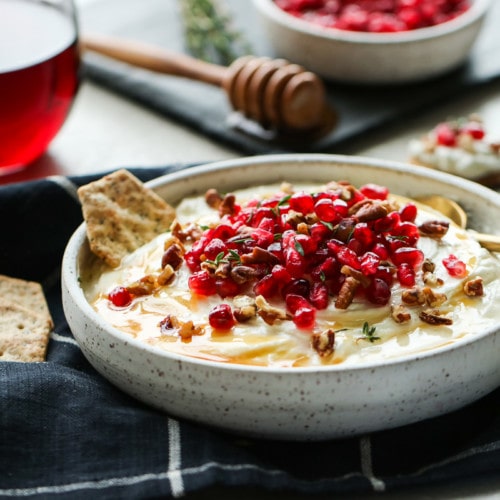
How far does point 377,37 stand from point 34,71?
1.94m

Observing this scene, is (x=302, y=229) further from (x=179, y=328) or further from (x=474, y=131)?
(x=474, y=131)

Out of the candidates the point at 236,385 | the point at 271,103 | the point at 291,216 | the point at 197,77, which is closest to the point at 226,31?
the point at 197,77

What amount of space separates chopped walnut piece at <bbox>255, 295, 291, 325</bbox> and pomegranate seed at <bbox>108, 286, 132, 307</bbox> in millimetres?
443

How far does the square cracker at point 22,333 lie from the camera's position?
2.88 meters

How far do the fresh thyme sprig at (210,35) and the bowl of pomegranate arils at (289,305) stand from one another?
241 centimetres

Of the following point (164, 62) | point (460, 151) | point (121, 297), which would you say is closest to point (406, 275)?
point (121, 297)

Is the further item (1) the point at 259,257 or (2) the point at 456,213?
(2) the point at 456,213

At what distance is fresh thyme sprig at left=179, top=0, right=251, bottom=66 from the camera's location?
5492mm

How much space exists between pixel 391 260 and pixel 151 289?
30.4 inches

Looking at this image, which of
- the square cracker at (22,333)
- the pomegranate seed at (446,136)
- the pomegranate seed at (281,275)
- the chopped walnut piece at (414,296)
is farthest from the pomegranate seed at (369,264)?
the pomegranate seed at (446,136)

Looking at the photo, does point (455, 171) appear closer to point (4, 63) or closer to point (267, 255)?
point (267, 255)

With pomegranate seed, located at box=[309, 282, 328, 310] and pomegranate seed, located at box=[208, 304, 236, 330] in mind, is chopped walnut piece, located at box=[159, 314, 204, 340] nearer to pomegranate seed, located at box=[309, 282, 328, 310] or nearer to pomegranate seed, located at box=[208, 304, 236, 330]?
pomegranate seed, located at box=[208, 304, 236, 330]

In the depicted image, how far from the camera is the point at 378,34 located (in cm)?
495

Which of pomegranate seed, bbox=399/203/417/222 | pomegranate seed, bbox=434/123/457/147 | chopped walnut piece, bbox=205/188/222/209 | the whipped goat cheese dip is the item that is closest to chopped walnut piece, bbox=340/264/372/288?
the whipped goat cheese dip
